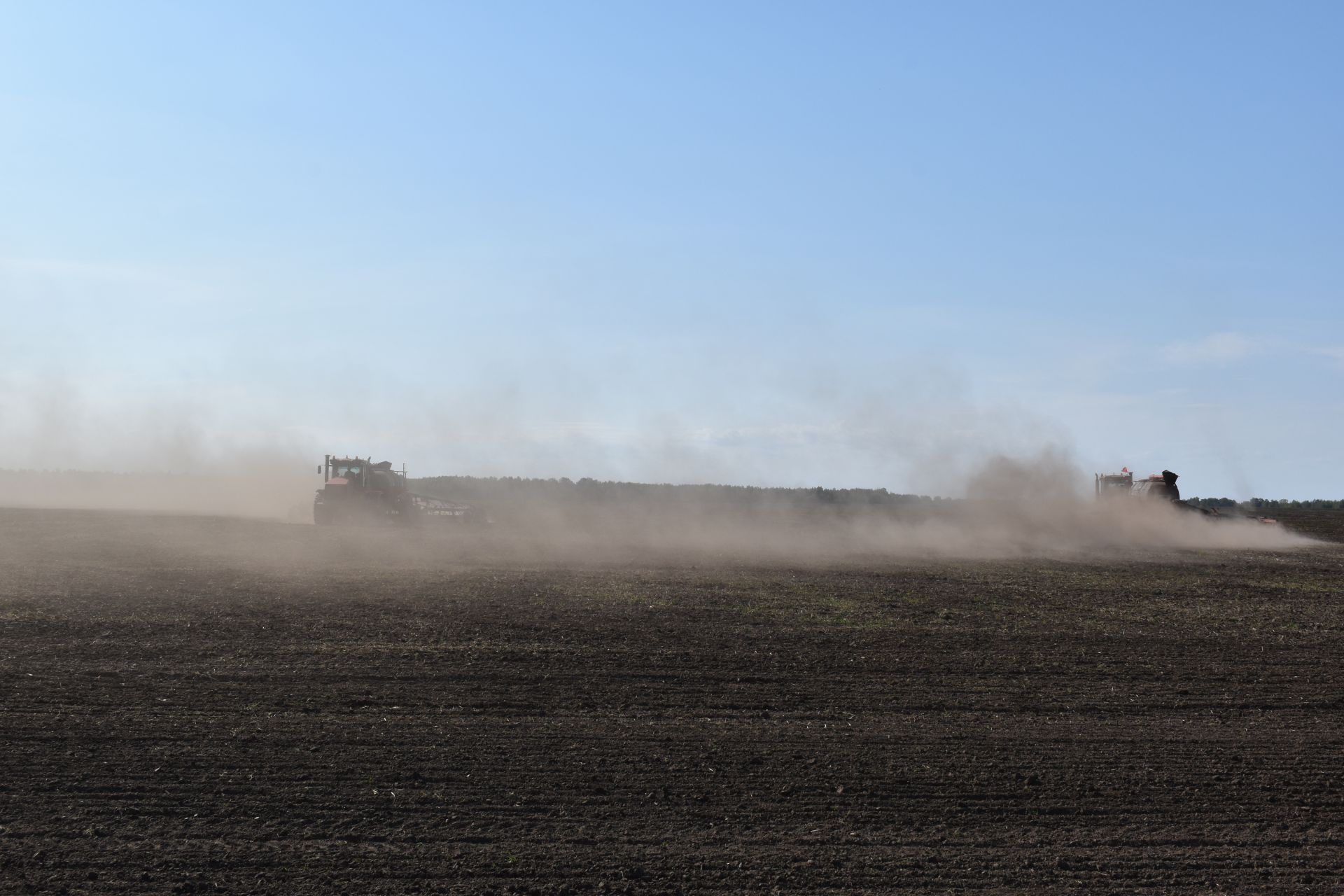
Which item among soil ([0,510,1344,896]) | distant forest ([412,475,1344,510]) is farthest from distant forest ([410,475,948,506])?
soil ([0,510,1344,896])

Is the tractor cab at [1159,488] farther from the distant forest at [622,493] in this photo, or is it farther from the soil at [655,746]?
the soil at [655,746]

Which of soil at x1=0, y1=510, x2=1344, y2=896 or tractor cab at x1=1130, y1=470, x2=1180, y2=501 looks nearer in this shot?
soil at x1=0, y1=510, x2=1344, y2=896

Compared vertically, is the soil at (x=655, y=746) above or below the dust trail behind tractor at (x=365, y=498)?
below

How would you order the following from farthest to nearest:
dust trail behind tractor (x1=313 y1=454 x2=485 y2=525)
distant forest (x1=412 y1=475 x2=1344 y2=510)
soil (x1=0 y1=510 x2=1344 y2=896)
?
distant forest (x1=412 y1=475 x2=1344 y2=510) → dust trail behind tractor (x1=313 y1=454 x2=485 y2=525) → soil (x1=0 y1=510 x2=1344 y2=896)

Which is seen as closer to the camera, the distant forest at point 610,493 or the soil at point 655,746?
the soil at point 655,746

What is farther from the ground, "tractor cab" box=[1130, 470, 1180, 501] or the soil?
"tractor cab" box=[1130, 470, 1180, 501]

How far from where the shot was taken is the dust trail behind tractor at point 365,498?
132 feet

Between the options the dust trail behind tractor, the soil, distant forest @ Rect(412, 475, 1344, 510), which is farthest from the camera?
distant forest @ Rect(412, 475, 1344, 510)

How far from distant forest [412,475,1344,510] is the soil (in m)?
35.1

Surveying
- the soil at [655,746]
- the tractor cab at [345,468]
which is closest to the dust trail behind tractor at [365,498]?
the tractor cab at [345,468]

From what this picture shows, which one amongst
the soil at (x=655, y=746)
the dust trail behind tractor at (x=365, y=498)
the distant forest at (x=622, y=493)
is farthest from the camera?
the distant forest at (x=622, y=493)

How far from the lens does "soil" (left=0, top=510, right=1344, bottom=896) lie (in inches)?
267

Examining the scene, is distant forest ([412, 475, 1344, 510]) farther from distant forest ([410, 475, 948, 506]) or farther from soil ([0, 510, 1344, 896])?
soil ([0, 510, 1344, 896])

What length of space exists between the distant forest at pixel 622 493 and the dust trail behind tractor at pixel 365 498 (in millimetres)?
7536
